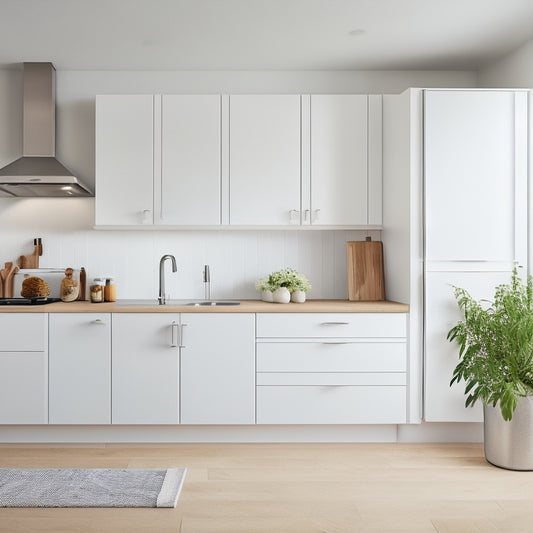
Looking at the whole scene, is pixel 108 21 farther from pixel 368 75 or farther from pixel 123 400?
pixel 123 400

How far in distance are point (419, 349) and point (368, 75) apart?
2015 mm

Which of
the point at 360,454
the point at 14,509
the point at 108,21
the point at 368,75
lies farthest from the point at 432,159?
the point at 14,509

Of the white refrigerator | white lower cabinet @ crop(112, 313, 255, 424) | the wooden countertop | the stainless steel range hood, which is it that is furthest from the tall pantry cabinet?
the stainless steel range hood

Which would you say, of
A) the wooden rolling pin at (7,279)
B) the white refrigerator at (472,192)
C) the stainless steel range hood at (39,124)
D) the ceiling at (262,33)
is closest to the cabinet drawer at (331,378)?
the white refrigerator at (472,192)

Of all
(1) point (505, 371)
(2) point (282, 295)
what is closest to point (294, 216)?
(2) point (282, 295)

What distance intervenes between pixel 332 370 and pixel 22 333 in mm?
1896

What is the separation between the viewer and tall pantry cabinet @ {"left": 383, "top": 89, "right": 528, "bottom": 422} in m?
3.35

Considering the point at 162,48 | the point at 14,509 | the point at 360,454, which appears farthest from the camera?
the point at 162,48

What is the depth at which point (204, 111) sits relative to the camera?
3729 millimetres

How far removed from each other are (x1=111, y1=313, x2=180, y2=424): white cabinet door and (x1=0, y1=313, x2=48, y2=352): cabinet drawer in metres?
0.44

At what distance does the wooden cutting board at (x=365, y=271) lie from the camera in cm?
384

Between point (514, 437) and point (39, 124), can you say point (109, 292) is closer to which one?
point (39, 124)

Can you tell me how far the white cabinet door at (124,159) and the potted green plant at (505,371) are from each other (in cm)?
219

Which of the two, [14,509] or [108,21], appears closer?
[14,509]
